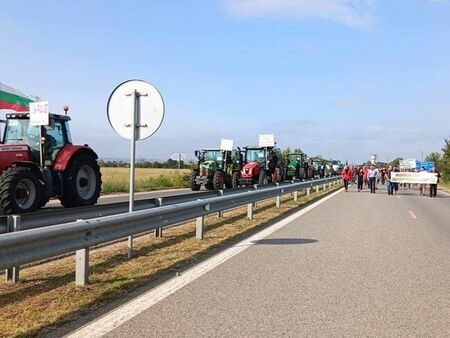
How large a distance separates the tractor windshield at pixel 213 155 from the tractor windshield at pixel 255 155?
154 inches

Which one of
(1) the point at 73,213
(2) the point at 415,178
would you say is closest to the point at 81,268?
(1) the point at 73,213

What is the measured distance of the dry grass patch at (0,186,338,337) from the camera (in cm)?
504

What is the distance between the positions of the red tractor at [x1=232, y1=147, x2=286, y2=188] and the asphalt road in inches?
711

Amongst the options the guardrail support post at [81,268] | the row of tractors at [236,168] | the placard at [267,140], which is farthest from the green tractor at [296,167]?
the guardrail support post at [81,268]

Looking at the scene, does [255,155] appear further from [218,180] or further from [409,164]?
[409,164]

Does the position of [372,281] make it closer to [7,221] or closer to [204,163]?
[7,221]

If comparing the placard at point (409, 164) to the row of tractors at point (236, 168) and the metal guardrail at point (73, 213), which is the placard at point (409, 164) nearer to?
the row of tractors at point (236, 168)

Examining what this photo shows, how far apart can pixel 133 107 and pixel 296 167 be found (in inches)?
1285

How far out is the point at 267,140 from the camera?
32.1 meters

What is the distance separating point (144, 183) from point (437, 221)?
23.3m

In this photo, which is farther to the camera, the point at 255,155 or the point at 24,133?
the point at 255,155

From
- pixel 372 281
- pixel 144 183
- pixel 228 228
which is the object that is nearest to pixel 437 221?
pixel 228 228

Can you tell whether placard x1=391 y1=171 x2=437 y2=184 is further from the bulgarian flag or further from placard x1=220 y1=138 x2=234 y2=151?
the bulgarian flag

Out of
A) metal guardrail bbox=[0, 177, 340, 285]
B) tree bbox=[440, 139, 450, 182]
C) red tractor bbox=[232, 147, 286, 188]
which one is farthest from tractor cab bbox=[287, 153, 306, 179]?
metal guardrail bbox=[0, 177, 340, 285]
